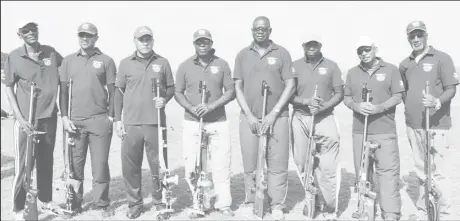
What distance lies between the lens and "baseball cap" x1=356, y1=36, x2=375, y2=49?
23.1 ft

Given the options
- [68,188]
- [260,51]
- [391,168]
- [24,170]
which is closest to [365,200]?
[391,168]

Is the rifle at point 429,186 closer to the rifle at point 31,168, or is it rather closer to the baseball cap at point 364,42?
the baseball cap at point 364,42

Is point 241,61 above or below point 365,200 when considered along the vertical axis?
above

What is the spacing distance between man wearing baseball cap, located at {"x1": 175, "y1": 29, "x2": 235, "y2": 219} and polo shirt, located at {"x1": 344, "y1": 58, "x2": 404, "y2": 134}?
2.11 metres

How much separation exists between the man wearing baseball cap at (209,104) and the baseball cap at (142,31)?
0.78 meters

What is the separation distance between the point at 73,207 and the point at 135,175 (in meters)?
1.34

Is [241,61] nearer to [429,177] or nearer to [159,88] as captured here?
[159,88]

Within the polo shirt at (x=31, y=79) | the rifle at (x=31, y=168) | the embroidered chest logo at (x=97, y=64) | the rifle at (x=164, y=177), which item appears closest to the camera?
the rifle at (x=31, y=168)

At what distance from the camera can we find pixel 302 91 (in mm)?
7516

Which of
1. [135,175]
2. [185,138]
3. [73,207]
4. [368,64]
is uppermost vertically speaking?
[368,64]

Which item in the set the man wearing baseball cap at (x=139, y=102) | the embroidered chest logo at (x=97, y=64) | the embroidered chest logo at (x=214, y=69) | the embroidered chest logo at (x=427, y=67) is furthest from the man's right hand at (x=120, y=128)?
the embroidered chest logo at (x=427, y=67)

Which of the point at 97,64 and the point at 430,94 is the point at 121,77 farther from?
the point at 430,94

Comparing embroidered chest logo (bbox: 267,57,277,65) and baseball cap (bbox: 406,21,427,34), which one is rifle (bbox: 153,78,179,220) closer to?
embroidered chest logo (bbox: 267,57,277,65)

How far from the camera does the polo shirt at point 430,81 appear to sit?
7.10 m
